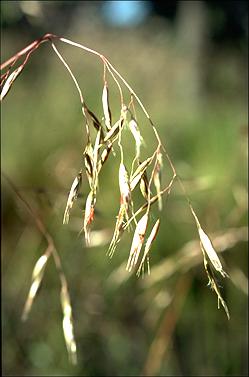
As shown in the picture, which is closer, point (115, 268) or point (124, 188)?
point (124, 188)

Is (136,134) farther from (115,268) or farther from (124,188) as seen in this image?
(115,268)

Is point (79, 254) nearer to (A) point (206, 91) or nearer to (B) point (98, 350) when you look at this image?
(B) point (98, 350)

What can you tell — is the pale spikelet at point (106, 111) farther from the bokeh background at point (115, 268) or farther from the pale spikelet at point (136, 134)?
the bokeh background at point (115, 268)

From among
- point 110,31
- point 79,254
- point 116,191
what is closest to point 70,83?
point 116,191

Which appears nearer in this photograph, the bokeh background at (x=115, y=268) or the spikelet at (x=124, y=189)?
the spikelet at (x=124, y=189)

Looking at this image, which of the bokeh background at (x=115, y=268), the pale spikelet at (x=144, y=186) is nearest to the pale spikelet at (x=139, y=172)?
the pale spikelet at (x=144, y=186)

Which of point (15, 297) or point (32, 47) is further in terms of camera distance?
point (15, 297)

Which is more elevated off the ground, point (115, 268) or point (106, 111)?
point (106, 111)

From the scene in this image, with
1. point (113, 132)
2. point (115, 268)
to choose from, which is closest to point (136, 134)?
point (113, 132)

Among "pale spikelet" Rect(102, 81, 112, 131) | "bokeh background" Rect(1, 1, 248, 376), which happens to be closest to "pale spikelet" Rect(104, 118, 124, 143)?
"pale spikelet" Rect(102, 81, 112, 131)
